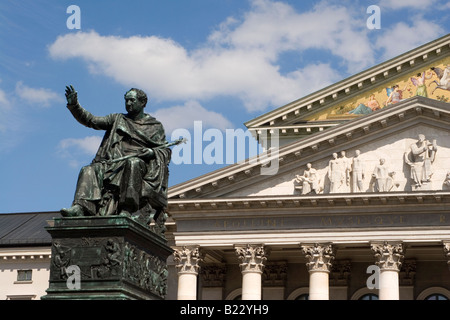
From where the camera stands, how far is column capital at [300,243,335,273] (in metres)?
45.9

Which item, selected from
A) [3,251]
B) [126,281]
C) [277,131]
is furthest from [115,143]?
[3,251]

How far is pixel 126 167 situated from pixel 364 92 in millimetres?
50128

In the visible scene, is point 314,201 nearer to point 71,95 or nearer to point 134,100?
point 134,100

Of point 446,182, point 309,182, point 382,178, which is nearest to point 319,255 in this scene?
point 309,182

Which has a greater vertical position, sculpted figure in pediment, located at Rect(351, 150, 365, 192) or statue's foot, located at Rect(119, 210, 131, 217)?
sculpted figure in pediment, located at Rect(351, 150, 365, 192)

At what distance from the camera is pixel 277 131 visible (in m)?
59.0

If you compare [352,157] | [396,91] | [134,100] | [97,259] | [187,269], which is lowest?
[97,259]

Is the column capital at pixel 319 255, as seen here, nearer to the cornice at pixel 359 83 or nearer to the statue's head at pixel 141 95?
the cornice at pixel 359 83

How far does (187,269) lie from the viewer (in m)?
47.4

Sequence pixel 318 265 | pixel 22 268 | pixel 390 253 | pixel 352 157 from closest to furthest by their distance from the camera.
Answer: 1. pixel 390 253
2. pixel 318 265
3. pixel 352 157
4. pixel 22 268

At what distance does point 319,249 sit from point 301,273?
22.2ft

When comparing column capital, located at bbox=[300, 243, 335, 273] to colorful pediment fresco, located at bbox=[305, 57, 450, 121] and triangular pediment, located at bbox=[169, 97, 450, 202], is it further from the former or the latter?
colorful pediment fresco, located at bbox=[305, 57, 450, 121]

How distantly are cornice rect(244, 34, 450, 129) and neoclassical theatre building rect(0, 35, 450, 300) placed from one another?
10374 mm

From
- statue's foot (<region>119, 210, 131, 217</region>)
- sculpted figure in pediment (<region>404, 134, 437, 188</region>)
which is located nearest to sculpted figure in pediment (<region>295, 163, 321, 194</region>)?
sculpted figure in pediment (<region>404, 134, 437, 188</region>)
